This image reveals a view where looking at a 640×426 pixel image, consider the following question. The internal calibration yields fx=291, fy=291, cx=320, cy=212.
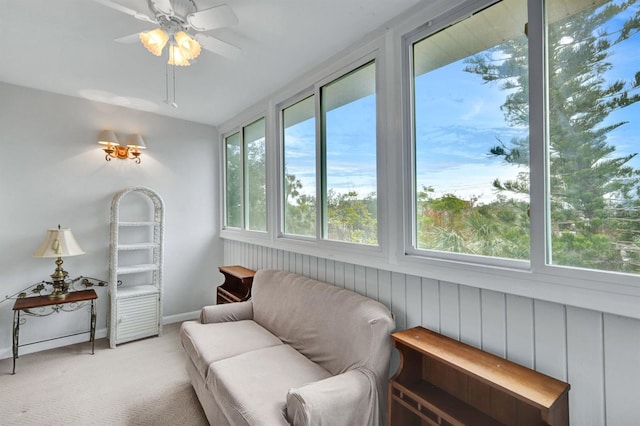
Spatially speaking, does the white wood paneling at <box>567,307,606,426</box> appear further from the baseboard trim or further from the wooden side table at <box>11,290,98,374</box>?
the baseboard trim

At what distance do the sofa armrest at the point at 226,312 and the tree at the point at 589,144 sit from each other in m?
2.35

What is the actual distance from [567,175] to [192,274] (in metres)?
4.06

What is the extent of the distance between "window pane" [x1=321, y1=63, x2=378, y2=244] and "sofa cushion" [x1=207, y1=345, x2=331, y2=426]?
928 millimetres

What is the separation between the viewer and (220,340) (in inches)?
85.7

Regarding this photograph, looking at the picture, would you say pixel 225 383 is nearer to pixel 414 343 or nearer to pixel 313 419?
pixel 313 419

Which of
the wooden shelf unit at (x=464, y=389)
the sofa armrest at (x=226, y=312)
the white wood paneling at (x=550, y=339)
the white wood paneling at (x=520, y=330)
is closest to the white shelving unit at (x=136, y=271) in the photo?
the sofa armrest at (x=226, y=312)

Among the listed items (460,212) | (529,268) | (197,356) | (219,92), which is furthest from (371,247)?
(219,92)

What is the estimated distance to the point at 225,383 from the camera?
5.41 ft

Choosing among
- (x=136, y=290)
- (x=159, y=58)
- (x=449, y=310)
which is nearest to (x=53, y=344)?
(x=136, y=290)

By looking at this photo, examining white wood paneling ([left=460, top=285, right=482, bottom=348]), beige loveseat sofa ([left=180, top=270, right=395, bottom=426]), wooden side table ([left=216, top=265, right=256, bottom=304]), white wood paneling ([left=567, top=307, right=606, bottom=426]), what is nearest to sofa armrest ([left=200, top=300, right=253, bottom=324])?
beige loveseat sofa ([left=180, top=270, right=395, bottom=426])

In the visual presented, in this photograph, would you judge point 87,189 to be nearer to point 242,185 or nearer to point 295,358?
point 242,185

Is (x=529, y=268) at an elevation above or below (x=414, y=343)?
above

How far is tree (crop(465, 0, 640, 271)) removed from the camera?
1104 mm

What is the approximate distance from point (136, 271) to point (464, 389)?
3400mm
